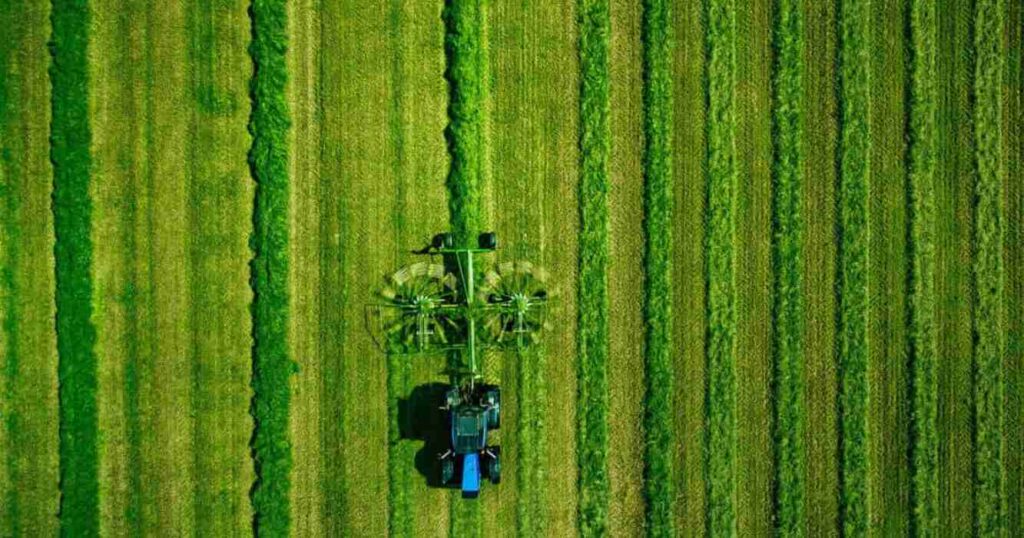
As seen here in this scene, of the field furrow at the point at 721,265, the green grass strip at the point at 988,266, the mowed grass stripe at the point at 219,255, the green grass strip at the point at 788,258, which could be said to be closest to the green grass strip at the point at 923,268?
the green grass strip at the point at 988,266

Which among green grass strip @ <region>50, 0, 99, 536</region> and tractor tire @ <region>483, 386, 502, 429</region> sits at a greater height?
green grass strip @ <region>50, 0, 99, 536</region>

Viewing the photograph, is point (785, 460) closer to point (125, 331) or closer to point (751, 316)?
point (751, 316)

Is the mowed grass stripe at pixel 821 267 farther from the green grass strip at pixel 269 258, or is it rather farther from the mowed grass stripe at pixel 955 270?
the green grass strip at pixel 269 258

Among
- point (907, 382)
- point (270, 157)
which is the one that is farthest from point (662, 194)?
point (270, 157)

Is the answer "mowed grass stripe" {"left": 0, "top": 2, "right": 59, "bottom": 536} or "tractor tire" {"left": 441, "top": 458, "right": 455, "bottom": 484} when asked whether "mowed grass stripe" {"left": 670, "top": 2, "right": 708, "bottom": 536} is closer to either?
"tractor tire" {"left": 441, "top": 458, "right": 455, "bottom": 484}

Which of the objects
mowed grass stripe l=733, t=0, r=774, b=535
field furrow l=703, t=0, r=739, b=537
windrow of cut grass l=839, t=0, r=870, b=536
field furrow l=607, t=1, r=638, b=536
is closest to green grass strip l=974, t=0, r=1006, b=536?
windrow of cut grass l=839, t=0, r=870, b=536

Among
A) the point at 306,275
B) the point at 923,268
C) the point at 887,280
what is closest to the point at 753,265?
the point at 887,280
